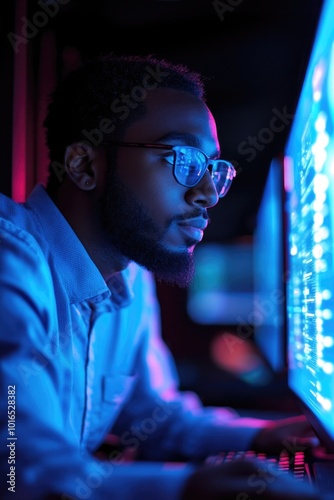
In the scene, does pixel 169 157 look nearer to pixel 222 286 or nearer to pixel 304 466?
pixel 304 466

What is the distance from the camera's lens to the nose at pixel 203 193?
2.44ft

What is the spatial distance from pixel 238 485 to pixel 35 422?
24 cm

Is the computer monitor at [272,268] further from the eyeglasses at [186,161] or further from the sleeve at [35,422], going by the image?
the sleeve at [35,422]

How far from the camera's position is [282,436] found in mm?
862

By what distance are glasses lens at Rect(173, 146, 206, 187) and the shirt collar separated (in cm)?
20

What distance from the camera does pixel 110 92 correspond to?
2.50 feet

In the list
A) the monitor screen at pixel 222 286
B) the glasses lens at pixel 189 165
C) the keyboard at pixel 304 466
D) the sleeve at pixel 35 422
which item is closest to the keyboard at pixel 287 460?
the keyboard at pixel 304 466

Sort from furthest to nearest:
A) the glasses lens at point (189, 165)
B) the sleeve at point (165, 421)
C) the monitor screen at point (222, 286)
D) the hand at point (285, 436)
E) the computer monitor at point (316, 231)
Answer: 1. the monitor screen at point (222, 286)
2. the sleeve at point (165, 421)
3. the hand at point (285, 436)
4. the glasses lens at point (189, 165)
5. the computer monitor at point (316, 231)

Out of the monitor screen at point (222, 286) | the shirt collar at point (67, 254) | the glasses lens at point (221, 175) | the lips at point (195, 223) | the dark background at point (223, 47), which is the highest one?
the dark background at point (223, 47)

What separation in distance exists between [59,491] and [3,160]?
65 cm

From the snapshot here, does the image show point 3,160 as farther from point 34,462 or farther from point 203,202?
point 34,462

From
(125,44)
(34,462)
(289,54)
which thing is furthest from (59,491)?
(289,54)

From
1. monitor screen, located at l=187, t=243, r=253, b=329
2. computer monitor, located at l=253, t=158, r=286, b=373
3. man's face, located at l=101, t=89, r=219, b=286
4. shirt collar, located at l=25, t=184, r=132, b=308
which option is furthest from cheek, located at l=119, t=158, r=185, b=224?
monitor screen, located at l=187, t=243, r=253, b=329

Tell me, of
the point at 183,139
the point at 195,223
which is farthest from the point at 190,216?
the point at 183,139
